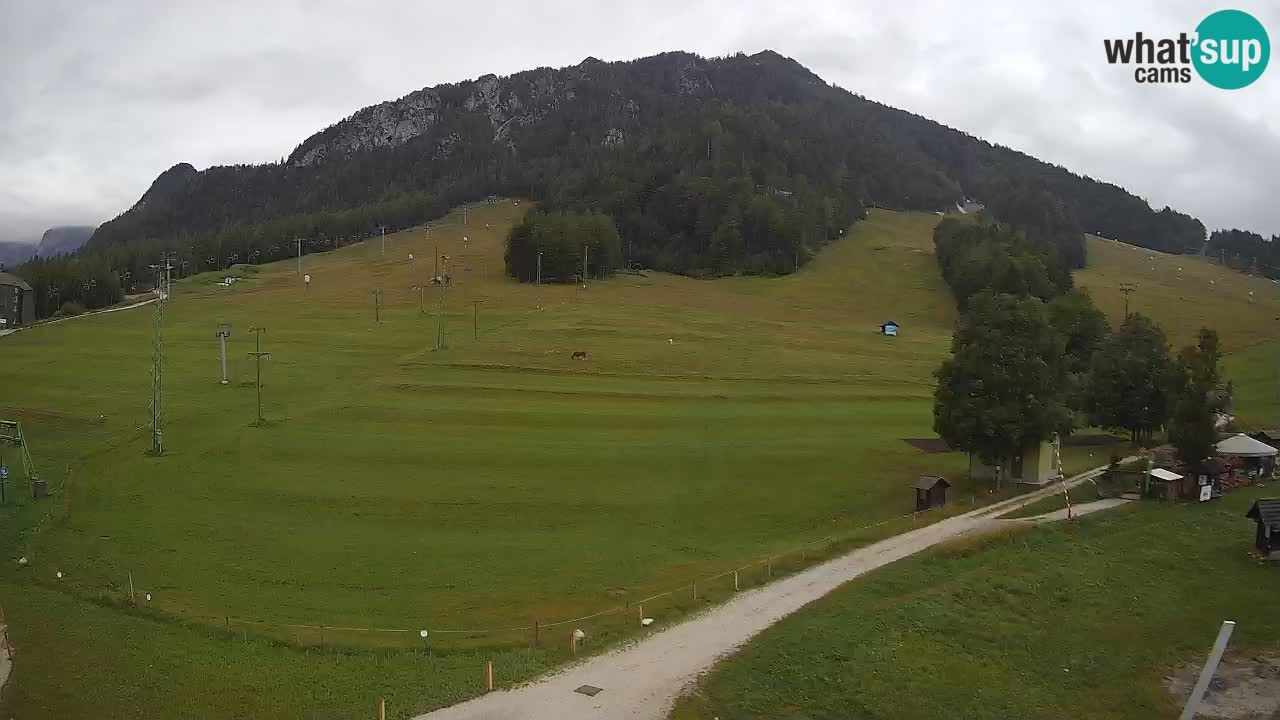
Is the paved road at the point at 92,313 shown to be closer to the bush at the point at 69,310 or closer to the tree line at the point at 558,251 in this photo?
the bush at the point at 69,310

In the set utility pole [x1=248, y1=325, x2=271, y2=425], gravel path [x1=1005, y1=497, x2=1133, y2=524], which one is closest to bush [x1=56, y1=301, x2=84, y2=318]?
utility pole [x1=248, y1=325, x2=271, y2=425]

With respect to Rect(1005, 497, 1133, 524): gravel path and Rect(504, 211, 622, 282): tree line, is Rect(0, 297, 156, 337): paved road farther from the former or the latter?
Rect(1005, 497, 1133, 524): gravel path

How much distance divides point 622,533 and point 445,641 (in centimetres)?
1542

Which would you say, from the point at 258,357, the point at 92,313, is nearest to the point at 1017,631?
the point at 258,357

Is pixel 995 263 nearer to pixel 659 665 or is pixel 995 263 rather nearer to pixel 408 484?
pixel 408 484

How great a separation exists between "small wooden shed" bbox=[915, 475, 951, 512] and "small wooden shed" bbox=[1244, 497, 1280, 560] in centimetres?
1351

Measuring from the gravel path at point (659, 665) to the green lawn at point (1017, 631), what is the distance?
78 cm

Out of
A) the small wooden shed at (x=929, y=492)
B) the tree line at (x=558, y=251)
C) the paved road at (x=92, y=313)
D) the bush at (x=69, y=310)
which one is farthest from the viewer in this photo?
the tree line at (x=558, y=251)

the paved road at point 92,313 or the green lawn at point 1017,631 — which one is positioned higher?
the paved road at point 92,313

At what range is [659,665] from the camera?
25891 millimetres

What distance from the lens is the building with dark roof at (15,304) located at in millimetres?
118688

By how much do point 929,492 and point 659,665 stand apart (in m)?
25.0

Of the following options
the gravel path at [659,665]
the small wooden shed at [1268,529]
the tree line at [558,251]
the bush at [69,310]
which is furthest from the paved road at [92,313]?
the small wooden shed at [1268,529]

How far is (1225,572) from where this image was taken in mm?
35594
